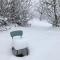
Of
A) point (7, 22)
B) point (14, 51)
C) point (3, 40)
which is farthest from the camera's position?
point (7, 22)

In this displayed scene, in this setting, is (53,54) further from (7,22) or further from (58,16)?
(58,16)

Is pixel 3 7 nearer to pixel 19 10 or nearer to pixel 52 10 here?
pixel 19 10

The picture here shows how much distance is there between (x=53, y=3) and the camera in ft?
74.7

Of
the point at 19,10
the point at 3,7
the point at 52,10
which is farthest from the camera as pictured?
the point at 52,10

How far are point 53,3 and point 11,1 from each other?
5.10 metres

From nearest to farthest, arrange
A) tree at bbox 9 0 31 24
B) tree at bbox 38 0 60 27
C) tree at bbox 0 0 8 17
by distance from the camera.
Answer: tree at bbox 0 0 8 17, tree at bbox 9 0 31 24, tree at bbox 38 0 60 27

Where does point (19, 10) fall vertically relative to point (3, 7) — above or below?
below

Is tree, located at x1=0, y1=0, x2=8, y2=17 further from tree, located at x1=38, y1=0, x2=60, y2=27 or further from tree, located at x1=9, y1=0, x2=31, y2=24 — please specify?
tree, located at x1=38, y1=0, x2=60, y2=27

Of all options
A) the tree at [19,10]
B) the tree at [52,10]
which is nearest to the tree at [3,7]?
the tree at [19,10]

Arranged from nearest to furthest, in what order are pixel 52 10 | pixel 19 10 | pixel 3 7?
pixel 3 7
pixel 19 10
pixel 52 10

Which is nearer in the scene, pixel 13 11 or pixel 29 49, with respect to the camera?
pixel 29 49

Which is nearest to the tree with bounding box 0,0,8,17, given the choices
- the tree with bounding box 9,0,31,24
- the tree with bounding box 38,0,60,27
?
the tree with bounding box 9,0,31,24

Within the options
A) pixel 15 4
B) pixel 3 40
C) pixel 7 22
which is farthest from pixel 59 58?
pixel 15 4

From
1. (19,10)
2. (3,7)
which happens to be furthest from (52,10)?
(3,7)
